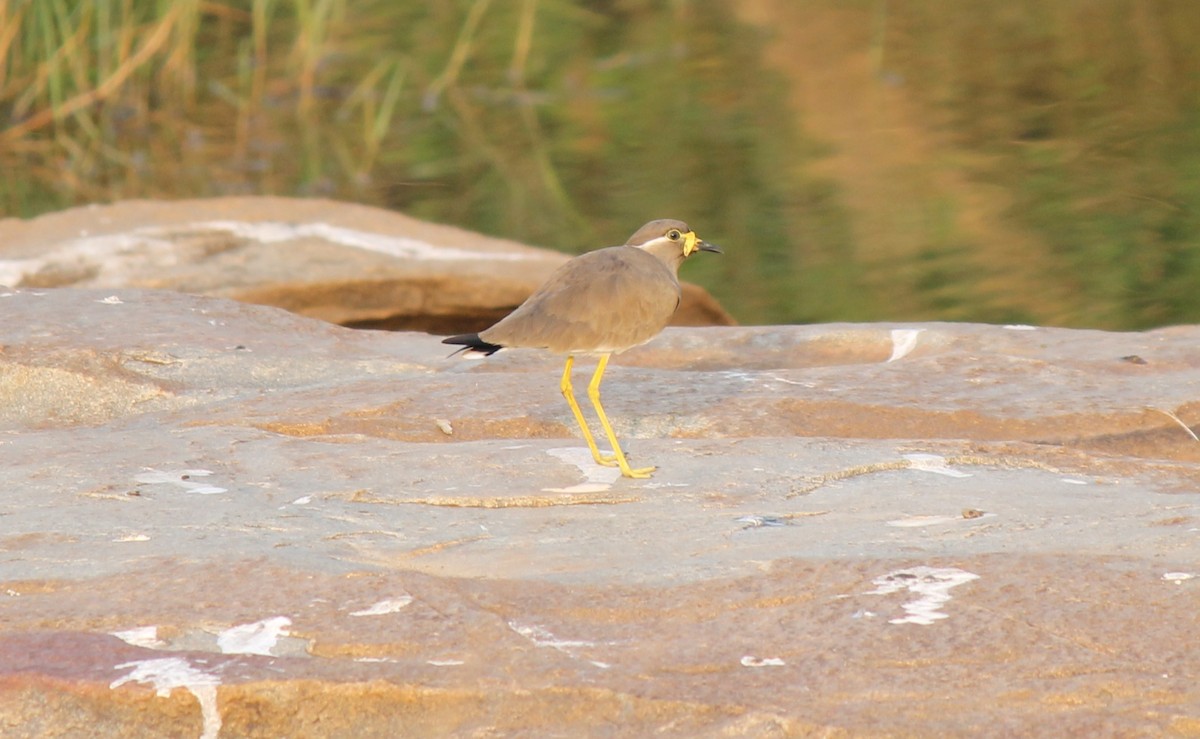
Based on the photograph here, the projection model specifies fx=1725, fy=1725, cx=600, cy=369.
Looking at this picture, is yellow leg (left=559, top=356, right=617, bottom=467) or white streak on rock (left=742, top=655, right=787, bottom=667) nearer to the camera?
white streak on rock (left=742, top=655, right=787, bottom=667)

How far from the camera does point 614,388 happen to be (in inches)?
190

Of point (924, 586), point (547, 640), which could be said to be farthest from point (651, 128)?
point (547, 640)

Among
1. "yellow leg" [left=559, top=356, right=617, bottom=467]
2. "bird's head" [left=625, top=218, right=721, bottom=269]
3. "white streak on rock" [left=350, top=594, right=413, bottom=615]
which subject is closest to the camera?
"white streak on rock" [left=350, top=594, right=413, bottom=615]

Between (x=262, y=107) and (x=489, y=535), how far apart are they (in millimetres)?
11162

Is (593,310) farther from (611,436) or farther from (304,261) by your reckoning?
(304,261)

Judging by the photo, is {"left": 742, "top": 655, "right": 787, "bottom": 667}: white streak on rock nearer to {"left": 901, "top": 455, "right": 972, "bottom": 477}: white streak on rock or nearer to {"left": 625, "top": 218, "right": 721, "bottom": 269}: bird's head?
{"left": 901, "top": 455, "right": 972, "bottom": 477}: white streak on rock

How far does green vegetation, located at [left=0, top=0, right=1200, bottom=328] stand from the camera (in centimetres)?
972

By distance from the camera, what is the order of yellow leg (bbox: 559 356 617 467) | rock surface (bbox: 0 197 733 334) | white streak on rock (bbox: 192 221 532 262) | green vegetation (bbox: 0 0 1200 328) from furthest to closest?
1. green vegetation (bbox: 0 0 1200 328)
2. white streak on rock (bbox: 192 221 532 262)
3. rock surface (bbox: 0 197 733 334)
4. yellow leg (bbox: 559 356 617 467)

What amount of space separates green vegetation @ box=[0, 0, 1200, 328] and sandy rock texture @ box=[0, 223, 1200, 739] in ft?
14.1

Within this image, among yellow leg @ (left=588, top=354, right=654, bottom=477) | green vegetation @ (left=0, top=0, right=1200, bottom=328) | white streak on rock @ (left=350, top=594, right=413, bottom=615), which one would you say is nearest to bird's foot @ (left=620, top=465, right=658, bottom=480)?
yellow leg @ (left=588, top=354, right=654, bottom=477)

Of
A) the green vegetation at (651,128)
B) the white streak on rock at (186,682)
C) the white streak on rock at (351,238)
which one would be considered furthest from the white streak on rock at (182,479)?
the green vegetation at (651,128)

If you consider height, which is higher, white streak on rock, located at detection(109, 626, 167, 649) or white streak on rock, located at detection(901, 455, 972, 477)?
white streak on rock, located at detection(109, 626, 167, 649)

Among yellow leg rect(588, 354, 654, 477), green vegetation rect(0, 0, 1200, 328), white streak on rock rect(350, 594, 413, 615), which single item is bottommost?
green vegetation rect(0, 0, 1200, 328)

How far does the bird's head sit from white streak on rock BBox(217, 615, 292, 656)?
201 centimetres
